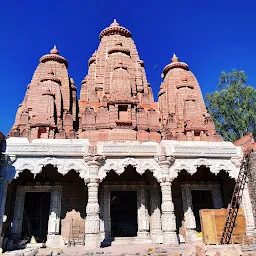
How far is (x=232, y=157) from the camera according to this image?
1235 centimetres

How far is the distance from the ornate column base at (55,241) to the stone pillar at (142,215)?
13.4ft

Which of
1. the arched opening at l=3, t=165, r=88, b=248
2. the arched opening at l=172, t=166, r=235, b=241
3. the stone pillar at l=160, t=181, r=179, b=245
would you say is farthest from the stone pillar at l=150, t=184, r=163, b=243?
the arched opening at l=3, t=165, r=88, b=248

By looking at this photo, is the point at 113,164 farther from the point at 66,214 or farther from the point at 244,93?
the point at 244,93

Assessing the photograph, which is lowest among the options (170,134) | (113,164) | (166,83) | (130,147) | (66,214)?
(66,214)

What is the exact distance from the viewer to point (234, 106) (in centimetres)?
3016

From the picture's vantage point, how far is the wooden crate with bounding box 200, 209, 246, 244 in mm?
11328

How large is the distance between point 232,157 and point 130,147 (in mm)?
5091

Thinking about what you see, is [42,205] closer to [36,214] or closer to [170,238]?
[36,214]

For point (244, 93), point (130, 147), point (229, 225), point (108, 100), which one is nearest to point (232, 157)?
point (229, 225)

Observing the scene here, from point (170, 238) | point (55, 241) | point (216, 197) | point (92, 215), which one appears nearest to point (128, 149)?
point (92, 215)

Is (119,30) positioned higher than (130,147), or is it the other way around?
(119,30)

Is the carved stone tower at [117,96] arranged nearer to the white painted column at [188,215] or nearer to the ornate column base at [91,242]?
the white painted column at [188,215]

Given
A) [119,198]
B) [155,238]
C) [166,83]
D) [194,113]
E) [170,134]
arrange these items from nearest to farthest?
[155,238] → [119,198] → [170,134] → [194,113] → [166,83]

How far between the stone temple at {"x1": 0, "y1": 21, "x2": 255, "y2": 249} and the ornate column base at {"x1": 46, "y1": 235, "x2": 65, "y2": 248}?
0.16 ft
